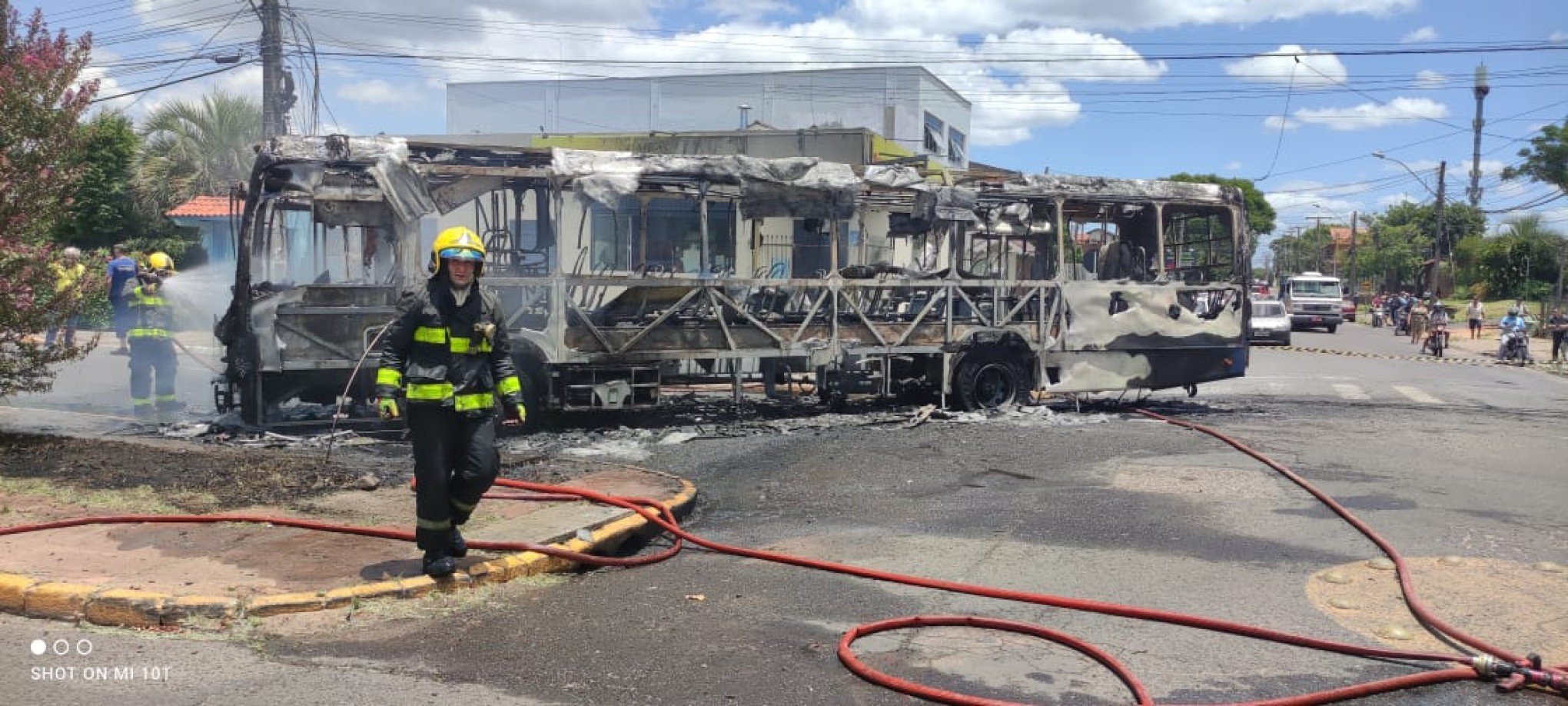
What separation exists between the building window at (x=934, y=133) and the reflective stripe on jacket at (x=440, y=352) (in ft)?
141

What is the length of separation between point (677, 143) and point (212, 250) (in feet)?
36.5

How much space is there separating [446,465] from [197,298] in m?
12.3

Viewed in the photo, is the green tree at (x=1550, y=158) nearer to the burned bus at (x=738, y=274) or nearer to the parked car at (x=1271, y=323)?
the parked car at (x=1271, y=323)

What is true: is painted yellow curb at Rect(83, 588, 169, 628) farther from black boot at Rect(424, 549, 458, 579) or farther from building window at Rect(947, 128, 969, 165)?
building window at Rect(947, 128, 969, 165)

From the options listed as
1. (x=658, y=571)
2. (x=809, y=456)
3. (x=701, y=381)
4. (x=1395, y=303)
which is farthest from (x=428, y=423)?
(x=1395, y=303)

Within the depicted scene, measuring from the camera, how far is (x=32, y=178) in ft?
26.5

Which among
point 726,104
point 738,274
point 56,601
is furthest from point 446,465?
point 726,104

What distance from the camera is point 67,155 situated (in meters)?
8.42

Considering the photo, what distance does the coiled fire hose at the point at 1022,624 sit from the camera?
423cm

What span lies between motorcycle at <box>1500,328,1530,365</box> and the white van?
1219 cm

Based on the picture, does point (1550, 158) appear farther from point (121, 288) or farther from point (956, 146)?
point (121, 288)

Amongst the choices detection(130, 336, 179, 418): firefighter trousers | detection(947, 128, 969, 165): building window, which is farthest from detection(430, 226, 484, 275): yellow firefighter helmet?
detection(947, 128, 969, 165): building window

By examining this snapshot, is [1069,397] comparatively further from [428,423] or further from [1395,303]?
[1395,303]

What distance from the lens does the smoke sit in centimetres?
1242
